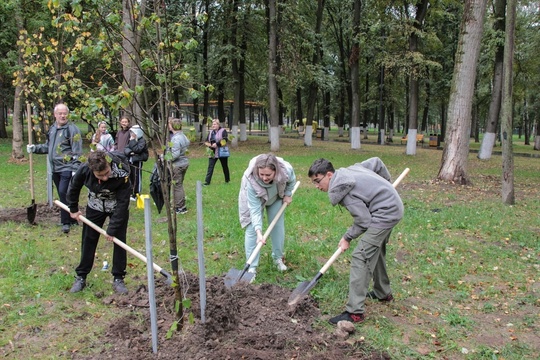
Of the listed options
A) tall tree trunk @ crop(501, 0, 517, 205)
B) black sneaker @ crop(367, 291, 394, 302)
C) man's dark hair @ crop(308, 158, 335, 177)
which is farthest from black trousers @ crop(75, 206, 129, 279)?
tall tree trunk @ crop(501, 0, 517, 205)

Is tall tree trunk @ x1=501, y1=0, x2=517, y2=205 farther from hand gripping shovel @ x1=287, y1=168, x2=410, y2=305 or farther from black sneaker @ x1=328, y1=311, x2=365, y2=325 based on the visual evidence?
black sneaker @ x1=328, y1=311, x2=365, y2=325

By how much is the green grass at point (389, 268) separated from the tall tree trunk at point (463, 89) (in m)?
1.62

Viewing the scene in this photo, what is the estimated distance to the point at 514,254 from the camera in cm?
569

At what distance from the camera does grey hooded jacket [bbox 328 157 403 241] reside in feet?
11.8

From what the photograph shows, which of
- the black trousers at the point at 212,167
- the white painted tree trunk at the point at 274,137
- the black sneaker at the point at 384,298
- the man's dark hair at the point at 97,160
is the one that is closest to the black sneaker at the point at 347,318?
the black sneaker at the point at 384,298

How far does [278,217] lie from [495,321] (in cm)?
229

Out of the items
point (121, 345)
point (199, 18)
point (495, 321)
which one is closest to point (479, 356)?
point (495, 321)

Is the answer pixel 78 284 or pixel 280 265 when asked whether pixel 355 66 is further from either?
pixel 78 284

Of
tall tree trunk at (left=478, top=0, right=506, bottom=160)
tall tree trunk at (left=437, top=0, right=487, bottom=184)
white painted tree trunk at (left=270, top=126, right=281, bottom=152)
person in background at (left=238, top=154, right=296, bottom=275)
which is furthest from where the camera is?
white painted tree trunk at (left=270, top=126, right=281, bottom=152)

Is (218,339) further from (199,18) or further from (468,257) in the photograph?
(468,257)

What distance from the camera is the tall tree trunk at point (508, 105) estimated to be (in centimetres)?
808

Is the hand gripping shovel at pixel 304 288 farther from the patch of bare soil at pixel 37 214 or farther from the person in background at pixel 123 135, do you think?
the person in background at pixel 123 135

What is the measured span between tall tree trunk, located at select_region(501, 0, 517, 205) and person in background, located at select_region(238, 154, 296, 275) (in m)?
5.67

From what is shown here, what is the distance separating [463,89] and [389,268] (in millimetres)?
6650
